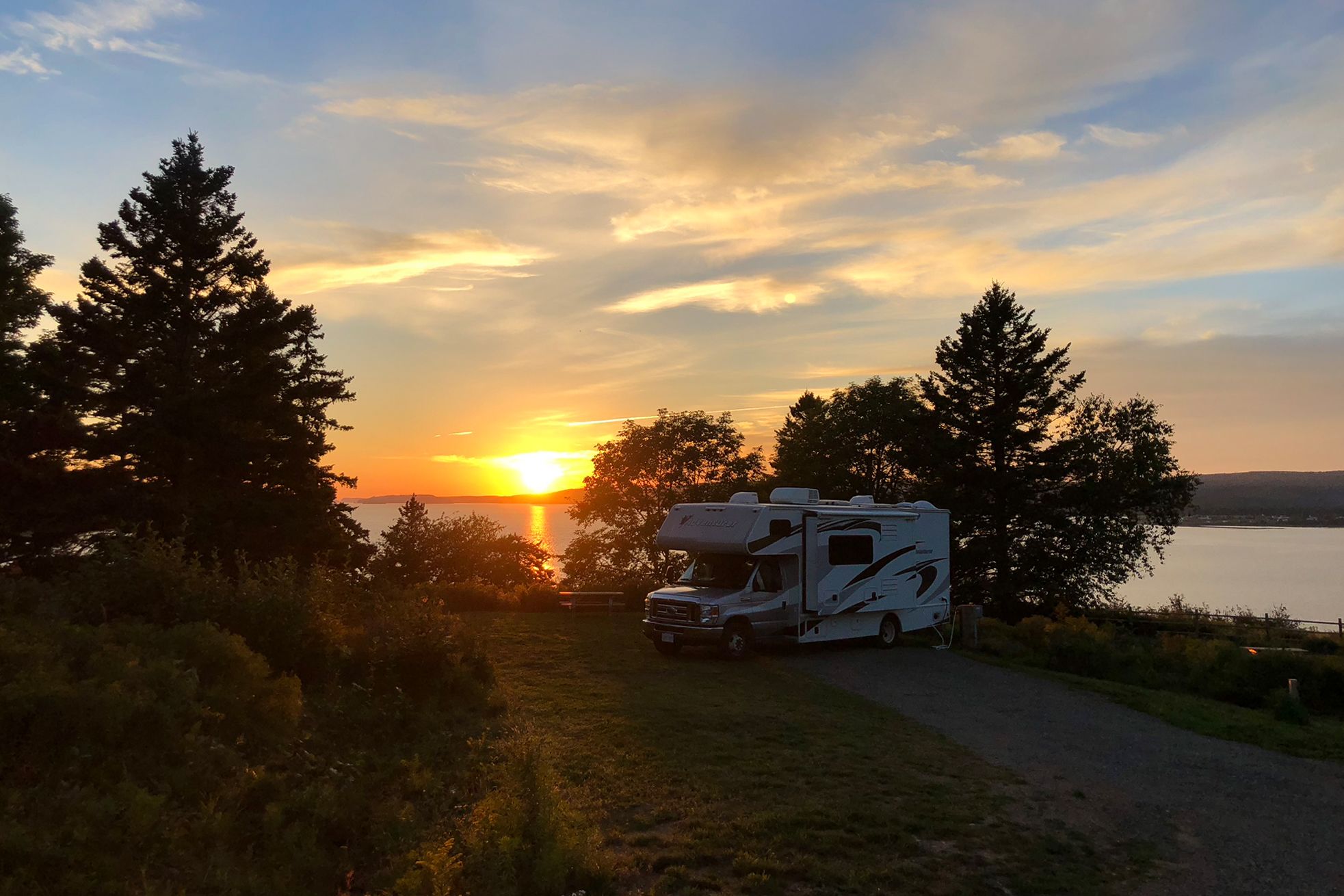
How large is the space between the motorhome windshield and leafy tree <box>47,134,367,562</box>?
1538 cm

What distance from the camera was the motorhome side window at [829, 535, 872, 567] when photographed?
18359 mm

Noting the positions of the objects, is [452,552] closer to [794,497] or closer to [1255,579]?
[794,497]

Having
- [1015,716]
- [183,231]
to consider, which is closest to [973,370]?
[1015,716]

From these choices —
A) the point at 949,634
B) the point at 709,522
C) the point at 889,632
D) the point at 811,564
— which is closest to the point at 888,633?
the point at 889,632

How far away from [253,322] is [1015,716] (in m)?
26.6

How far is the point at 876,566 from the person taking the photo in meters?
19.3

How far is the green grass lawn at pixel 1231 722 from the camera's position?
1170 cm

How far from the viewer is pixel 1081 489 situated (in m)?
A: 35.3

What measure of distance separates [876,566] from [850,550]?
1037 mm

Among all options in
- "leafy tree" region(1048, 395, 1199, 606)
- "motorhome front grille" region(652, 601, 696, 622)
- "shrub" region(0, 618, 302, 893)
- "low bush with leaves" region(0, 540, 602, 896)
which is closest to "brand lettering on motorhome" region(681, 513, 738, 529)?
"motorhome front grille" region(652, 601, 696, 622)

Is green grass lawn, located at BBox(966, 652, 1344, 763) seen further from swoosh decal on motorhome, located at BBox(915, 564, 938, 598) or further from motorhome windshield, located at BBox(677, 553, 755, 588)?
motorhome windshield, located at BBox(677, 553, 755, 588)

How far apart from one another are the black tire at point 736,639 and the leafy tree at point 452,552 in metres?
19.1

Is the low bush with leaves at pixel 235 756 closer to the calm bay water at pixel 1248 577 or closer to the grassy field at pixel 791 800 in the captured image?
the grassy field at pixel 791 800

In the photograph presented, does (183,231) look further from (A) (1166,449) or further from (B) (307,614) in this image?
(A) (1166,449)
